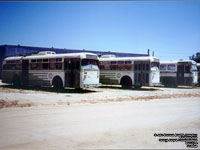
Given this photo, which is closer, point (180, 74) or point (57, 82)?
point (57, 82)

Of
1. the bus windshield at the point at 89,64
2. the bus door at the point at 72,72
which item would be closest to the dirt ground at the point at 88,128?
the bus door at the point at 72,72

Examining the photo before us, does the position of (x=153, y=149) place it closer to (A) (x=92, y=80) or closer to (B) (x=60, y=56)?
(A) (x=92, y=80)

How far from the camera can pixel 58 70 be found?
18375mm

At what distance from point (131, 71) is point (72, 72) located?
6401 mm

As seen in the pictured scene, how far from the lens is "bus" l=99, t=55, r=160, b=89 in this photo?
2044 cm

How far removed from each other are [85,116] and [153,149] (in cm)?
372

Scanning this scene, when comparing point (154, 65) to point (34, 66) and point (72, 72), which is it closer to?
point (72, 72)

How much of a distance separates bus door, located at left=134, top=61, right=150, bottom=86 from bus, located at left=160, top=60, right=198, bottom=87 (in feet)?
20.4

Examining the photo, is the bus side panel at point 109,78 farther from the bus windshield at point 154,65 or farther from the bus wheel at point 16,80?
the bus wheel at point 16,80

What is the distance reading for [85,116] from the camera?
8273 mm

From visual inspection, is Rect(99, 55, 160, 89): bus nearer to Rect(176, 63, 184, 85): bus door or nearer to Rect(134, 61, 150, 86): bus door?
Rect(134, 61, 150, 86): bus door

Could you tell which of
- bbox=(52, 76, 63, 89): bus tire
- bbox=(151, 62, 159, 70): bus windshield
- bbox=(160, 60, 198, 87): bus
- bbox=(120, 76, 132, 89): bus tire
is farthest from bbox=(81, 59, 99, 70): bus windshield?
bbox=(160, 60, 198, 87): bus

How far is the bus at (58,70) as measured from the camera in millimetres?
17016

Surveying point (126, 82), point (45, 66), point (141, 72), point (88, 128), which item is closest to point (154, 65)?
point (141, 72)
